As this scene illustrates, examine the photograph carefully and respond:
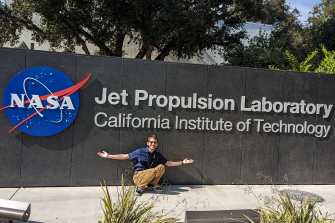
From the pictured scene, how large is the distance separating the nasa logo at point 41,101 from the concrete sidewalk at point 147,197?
1.19 meters

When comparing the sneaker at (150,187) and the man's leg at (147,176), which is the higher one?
the man's leg at (147,176)

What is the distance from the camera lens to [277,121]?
657cm

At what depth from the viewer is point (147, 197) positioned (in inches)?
208

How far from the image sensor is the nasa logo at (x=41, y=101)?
17.7 feet

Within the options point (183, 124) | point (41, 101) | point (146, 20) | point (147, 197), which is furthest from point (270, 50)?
point (41, 101)

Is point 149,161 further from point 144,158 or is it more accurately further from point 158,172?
point 158,172

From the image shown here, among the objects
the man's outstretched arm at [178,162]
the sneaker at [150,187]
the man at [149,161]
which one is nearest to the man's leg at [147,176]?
the man at [149,161]

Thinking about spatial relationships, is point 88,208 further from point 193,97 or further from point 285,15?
point 285,15

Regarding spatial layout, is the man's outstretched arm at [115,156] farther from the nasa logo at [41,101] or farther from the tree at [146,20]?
the tree at [146,20]

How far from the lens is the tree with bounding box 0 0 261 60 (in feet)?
42.7

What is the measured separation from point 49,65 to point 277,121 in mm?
5047

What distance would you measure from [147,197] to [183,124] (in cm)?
174

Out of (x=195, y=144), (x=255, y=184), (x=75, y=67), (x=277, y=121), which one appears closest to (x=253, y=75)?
(x=277, y=121)

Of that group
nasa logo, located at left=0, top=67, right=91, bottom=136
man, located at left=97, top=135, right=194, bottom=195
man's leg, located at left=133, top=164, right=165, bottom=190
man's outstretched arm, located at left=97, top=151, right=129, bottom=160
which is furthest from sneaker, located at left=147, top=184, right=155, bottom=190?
nasa logo, located at left=0, top=67, right=91, bottom=136
